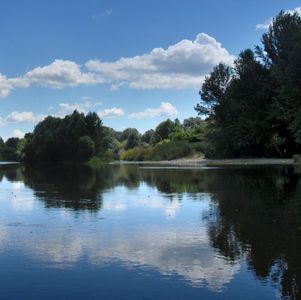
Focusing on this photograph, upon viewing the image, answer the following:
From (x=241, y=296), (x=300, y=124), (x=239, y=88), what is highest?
(x=239, y=88)

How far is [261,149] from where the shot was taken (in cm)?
7262

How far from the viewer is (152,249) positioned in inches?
397

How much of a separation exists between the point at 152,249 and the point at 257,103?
5555cm

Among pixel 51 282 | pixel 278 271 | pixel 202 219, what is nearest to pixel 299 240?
pixel 278 271

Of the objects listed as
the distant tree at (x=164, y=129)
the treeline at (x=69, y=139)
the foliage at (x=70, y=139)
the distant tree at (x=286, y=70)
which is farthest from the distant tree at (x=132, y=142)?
the distant tree at (x=286, y=70)

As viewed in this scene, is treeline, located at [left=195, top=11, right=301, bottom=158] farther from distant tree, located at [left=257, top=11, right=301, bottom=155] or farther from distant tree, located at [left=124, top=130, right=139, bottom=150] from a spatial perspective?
distant tree, located at [left=124, top=130, right=139, bottom=150]

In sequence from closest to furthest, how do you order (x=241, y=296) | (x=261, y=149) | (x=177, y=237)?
(x=241, y=296) → (x=177, y=237) → (x=261, y=149)

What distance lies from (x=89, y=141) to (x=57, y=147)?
11.5 metres

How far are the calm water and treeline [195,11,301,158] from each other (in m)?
31.0

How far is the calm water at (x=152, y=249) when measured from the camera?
7.42 metres

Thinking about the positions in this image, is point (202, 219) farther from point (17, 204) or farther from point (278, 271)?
point (17, 204)

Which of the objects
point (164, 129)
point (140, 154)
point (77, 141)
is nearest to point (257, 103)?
point (140, 154)

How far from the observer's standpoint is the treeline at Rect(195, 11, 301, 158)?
51.8 m

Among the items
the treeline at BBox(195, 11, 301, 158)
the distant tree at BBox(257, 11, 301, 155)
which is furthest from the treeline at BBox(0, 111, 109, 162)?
the distant tree at BBox(257, 11, 301, 155)
